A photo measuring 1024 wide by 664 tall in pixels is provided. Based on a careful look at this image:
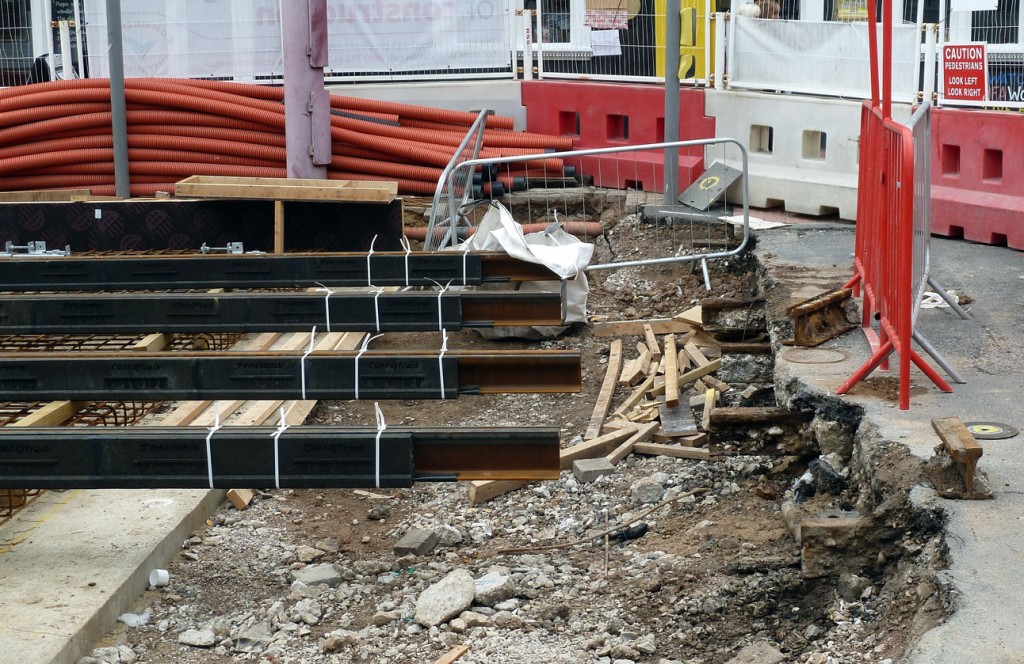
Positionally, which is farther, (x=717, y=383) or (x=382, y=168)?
(x=382, y=168)

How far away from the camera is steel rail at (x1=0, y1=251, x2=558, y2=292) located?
805 centimetres

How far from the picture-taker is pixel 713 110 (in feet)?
46.0

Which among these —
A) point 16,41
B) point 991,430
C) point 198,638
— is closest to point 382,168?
point 16,41

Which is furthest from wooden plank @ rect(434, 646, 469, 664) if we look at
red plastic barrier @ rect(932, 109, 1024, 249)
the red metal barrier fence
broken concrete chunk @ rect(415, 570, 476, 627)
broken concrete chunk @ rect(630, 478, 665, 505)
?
red plastic barrier @ rect(932, 109, 1024, 249)

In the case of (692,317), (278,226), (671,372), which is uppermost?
(278,226)

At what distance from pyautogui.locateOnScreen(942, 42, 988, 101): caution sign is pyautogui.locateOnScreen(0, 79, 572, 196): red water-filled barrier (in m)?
5.05

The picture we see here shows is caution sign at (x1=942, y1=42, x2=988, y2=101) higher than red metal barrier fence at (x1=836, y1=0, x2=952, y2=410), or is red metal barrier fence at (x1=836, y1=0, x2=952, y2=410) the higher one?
caution sign at (x1=942, y1=42, x2=988, y2=101)

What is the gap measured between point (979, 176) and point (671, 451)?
499 cm

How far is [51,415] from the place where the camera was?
7238mm

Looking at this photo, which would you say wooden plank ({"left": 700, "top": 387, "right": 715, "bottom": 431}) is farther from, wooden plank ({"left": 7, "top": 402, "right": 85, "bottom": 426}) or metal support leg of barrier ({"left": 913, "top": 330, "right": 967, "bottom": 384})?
wooden plank ({"left": 7, "top": 402, "right": 85, "bottom": 426})

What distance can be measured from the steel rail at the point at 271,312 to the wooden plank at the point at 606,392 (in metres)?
1.42

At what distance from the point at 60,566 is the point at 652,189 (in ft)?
31.2

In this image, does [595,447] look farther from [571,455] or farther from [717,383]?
[717,383]

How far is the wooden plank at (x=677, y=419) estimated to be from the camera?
27.1ft
